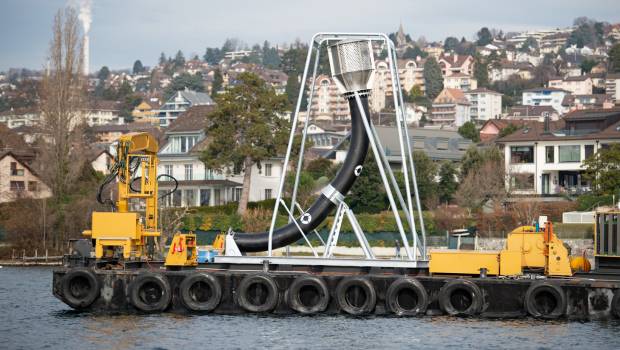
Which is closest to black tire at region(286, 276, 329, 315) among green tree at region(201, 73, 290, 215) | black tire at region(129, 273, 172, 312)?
black tire at region(129, 273, 172, 312)

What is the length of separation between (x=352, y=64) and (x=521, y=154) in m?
49.7

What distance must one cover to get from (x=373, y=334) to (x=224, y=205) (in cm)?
4588

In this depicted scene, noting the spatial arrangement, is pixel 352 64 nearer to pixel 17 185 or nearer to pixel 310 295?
pixel 310 295

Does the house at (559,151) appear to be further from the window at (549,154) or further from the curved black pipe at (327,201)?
the curved black pipe at (327,201)

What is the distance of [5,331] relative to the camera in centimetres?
3941

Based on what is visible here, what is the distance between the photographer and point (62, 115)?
81.2 meters

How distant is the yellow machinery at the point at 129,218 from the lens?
1690 inches

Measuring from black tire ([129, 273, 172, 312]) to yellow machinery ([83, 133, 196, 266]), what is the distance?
1.49 metres

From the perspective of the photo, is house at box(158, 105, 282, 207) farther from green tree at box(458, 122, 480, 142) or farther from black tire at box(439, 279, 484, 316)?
green tree at box(458, 122, 480, 142)

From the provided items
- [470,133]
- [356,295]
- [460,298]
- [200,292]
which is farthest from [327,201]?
[470,133]

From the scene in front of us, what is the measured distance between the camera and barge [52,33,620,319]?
126ft

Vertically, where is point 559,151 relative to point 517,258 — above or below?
above

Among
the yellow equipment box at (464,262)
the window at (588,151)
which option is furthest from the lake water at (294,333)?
the window at (588,151)

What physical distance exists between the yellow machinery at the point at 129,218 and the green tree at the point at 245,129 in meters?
34.9
